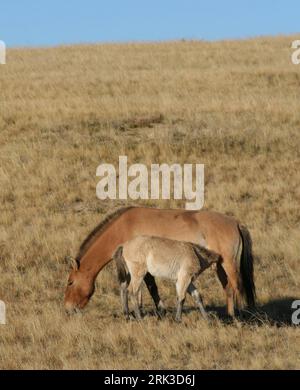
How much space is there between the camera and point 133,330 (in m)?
11.3

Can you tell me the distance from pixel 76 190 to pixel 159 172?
2.15 metres

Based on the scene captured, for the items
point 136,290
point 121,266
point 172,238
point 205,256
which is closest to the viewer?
point 136,290

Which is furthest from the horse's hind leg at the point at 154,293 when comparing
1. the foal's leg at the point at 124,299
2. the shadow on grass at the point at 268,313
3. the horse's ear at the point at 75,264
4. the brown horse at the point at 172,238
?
the horse's ear at the point at 75,264

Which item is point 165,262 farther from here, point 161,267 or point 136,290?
point 136,290

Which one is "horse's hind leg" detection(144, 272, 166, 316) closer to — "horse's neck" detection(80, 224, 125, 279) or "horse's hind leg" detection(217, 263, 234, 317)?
"horse's neck" detection(80, 224, 125, 279)

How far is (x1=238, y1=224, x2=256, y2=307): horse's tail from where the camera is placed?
12719 millimetres

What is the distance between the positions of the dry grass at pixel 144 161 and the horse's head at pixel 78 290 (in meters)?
0.26

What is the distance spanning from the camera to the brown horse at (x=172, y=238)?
41.3 feet

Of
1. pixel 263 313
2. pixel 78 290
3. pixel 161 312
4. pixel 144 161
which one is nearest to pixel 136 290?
pixel 161 312

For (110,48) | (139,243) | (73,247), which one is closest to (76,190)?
(73,247)

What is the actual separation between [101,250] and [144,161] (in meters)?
10.2

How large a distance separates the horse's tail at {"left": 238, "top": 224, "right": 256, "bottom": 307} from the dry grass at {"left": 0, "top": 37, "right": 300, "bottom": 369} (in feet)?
1.15

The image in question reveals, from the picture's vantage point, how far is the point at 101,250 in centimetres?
1275
